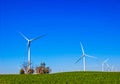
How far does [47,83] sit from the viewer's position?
40.3 m

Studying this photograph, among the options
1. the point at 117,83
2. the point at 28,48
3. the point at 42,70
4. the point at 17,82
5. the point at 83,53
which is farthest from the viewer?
A: the point at 42,70

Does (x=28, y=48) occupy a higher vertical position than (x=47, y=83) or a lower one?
higher

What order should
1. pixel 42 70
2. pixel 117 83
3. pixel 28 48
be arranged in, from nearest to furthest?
pixel 117 83
pixel 28 48
pixel 42 70

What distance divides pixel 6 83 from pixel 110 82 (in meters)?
12.3

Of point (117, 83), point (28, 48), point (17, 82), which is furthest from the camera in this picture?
point (28, 48)

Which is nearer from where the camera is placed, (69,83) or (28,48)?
(69,83)

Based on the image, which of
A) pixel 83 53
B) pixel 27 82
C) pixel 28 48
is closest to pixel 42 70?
pixel 83 53

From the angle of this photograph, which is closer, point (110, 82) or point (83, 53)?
point (110, 82)

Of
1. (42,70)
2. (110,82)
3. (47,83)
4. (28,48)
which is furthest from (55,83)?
(42,70)

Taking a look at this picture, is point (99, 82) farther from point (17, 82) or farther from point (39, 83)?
point (17, 82)

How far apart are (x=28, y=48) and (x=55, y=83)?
28041mm

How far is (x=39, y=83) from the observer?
1599 inches

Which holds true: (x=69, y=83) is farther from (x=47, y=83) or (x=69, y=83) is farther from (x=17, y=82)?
(x=17, y=82)

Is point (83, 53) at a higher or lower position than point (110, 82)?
higher
